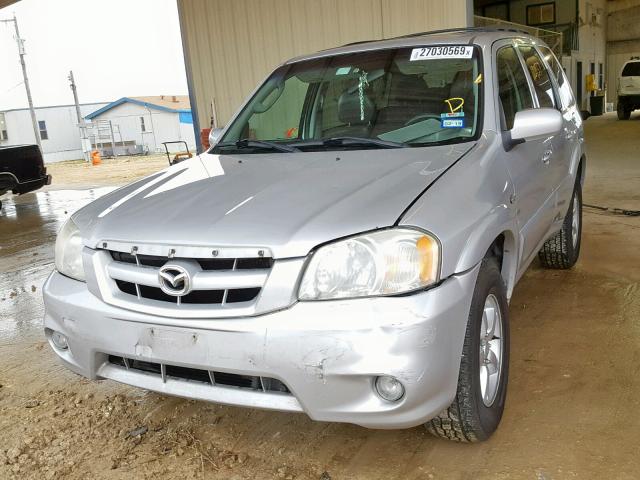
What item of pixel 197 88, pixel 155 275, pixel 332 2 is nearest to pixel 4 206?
pixel 197 88

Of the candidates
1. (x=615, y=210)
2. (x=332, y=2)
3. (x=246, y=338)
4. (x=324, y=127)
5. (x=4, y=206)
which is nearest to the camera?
(x=246, y=338)

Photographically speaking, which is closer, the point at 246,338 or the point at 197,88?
the point at 246,338

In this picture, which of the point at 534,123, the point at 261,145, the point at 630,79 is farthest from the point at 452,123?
the point at 630,79

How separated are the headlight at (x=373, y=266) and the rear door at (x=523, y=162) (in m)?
0.95

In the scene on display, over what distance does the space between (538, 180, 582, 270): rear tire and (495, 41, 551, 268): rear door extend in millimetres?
1007

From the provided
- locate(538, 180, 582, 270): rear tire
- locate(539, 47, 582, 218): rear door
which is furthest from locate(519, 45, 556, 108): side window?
locate(538, 180, 582, 270): rear tire

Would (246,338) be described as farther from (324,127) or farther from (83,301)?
(324,127)

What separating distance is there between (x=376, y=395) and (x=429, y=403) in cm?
18

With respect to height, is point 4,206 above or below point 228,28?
below

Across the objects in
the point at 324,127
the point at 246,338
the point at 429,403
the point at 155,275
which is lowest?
the point at 429,403

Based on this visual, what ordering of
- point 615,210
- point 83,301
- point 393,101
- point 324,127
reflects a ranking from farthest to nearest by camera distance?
point 615,210, point 324,127, point 393,101, point 83,301

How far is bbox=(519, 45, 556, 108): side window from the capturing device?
3615mm

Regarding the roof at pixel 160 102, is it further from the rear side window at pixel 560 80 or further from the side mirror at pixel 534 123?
the side mirror at pixel 534 123

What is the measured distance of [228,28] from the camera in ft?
31.6
